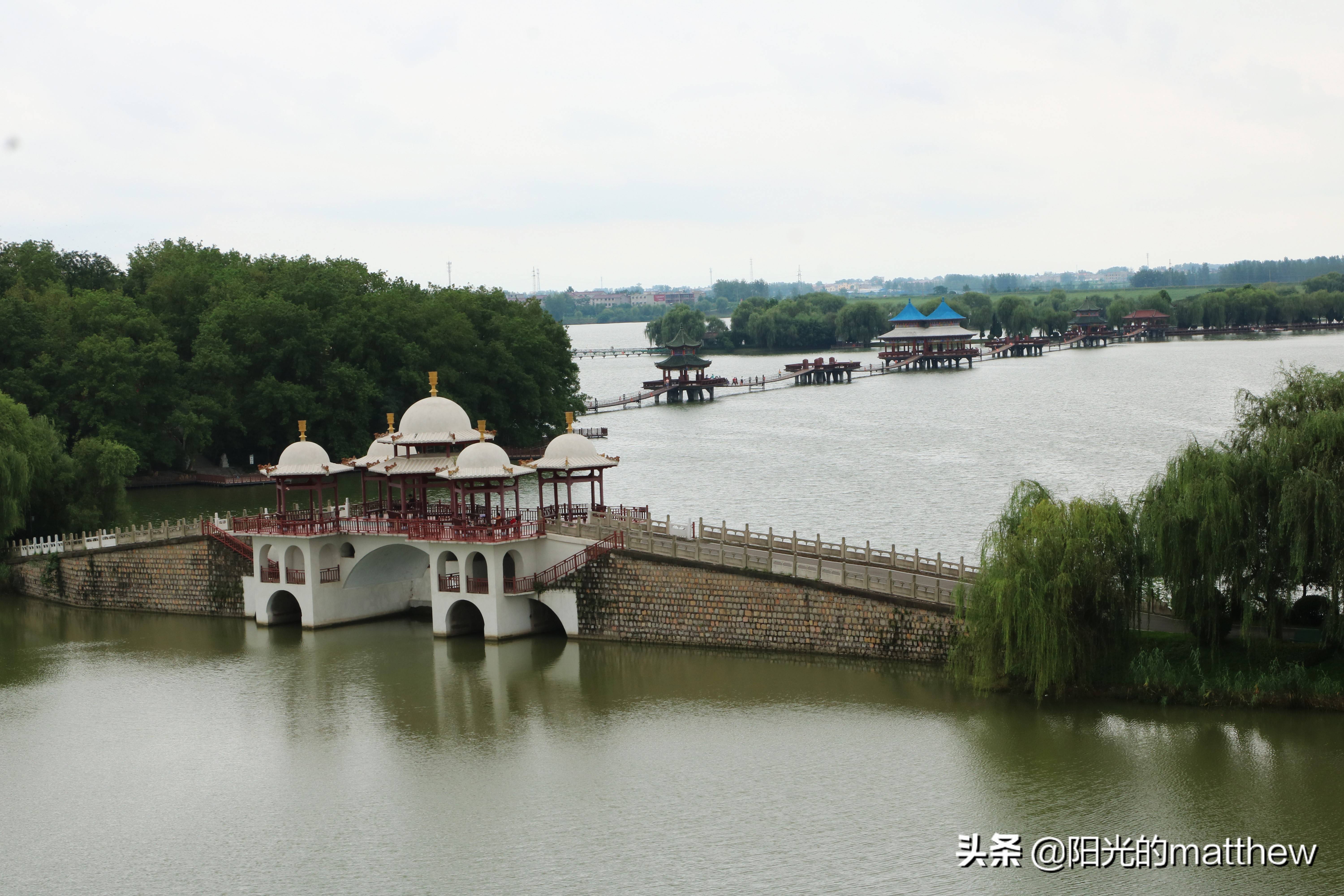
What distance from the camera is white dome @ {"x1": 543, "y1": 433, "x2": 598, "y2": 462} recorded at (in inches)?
1512

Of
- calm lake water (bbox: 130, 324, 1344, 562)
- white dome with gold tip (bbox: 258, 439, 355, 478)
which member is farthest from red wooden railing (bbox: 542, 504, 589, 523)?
calm lake water (bbox: 130, 324, 1344, 562)

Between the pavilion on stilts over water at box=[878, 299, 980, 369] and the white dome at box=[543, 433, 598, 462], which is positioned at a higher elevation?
the pavilion on stilts over water at box=[878, 299, 980, 369]

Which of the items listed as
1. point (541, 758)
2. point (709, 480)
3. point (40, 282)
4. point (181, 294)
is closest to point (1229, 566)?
point (541, 758)

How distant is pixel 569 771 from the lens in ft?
90.7

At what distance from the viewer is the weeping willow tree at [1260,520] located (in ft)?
89.4

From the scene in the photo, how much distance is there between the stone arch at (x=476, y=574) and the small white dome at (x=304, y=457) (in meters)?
6.47

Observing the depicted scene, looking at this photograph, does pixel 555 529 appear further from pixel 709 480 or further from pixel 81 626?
pixel 709 480

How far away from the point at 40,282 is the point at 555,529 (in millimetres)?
55136

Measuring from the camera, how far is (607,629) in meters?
36.1

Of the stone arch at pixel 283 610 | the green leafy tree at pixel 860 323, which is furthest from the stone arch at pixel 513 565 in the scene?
the green leafy tree at pixel 860 323

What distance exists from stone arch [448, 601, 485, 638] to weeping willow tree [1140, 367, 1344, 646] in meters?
17.9

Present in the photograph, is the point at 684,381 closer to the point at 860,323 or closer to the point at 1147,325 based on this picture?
the point at 860,323

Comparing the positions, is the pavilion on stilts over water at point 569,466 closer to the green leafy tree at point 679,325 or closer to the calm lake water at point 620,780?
the calm lake water at point 620,780

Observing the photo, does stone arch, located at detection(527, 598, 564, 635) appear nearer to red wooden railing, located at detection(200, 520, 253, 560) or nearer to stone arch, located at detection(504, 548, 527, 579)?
stone arch, located at detection(504, 548, 527, 579)
